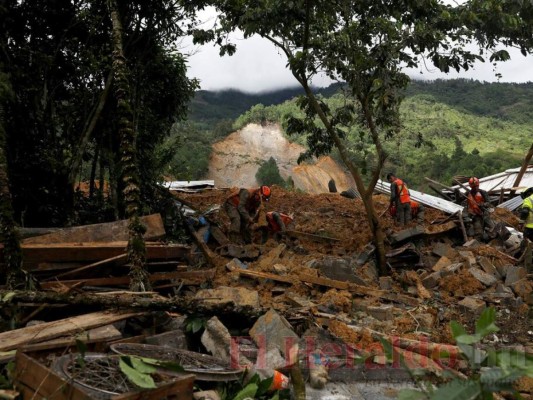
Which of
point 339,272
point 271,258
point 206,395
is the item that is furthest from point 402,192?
point 206,395

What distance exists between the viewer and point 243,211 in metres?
10.3

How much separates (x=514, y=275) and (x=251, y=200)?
533cm

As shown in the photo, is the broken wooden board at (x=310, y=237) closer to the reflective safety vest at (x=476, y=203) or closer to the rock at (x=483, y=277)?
the rock at (x=483, y=277)

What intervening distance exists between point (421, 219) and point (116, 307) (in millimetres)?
9563

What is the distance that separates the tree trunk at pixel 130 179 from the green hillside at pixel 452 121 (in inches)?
493

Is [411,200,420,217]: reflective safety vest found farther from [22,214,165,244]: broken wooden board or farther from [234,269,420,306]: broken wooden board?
[22,214,165,244]: broken wooden board

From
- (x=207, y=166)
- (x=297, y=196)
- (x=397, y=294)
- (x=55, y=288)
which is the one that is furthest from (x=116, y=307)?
(x=207, y=166)

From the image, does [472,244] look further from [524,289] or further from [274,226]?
[274,226]

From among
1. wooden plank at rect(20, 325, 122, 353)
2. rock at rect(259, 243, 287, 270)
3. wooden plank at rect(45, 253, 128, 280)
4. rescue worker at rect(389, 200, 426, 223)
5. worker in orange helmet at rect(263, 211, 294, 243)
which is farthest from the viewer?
rescue worker at rect(389, 200, 426, 223)

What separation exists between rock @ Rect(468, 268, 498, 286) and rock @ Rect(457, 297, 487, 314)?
118 centimetres

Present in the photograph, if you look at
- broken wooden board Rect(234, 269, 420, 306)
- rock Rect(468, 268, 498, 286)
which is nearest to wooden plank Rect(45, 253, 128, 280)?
broken wooden board Rect(234, 269, 420, 306)

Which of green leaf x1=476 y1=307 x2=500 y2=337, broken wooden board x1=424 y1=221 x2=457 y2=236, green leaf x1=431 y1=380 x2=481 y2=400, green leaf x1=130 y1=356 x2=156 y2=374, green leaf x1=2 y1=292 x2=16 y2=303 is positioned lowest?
broken wooden board x1=424 y1=221 x2=457 y2=236

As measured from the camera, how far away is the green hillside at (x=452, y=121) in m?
31.9

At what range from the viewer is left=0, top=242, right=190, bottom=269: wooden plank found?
533 cm
